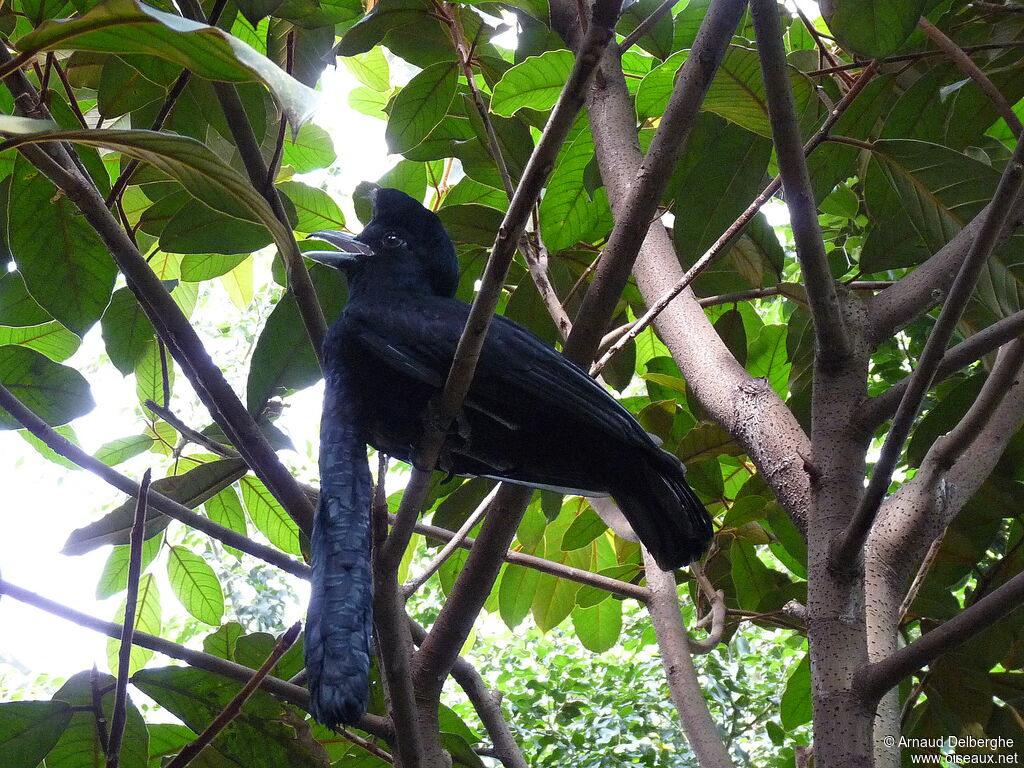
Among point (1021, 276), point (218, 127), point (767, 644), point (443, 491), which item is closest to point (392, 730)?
point (443, 491)

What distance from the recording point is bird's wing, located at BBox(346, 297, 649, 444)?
1415 mm

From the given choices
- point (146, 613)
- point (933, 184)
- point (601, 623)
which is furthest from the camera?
point (601, 623)

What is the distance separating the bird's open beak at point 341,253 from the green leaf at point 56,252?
14.1 inches

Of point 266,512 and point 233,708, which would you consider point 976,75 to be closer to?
point 233,708

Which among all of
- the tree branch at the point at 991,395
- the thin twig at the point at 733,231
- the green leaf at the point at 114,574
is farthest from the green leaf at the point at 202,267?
the tree branch at the point at 991,395

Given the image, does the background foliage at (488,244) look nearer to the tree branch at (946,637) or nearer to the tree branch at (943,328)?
the tree branch at (943,328)

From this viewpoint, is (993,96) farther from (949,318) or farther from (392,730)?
(392,730)

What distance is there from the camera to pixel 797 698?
2.08 metres

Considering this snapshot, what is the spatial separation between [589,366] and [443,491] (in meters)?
0.73

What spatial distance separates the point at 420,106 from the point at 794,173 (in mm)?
960

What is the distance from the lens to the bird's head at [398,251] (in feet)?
5.49

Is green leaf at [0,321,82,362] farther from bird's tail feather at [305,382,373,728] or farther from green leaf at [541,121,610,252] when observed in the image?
green leaf at [541,121,610,252]

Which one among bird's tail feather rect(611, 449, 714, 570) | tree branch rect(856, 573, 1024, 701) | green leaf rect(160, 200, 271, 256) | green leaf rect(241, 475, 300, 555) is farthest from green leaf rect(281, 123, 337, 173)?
tree branch rect(856, 573, 1024, 701)

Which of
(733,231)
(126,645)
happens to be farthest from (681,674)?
(126,645)
